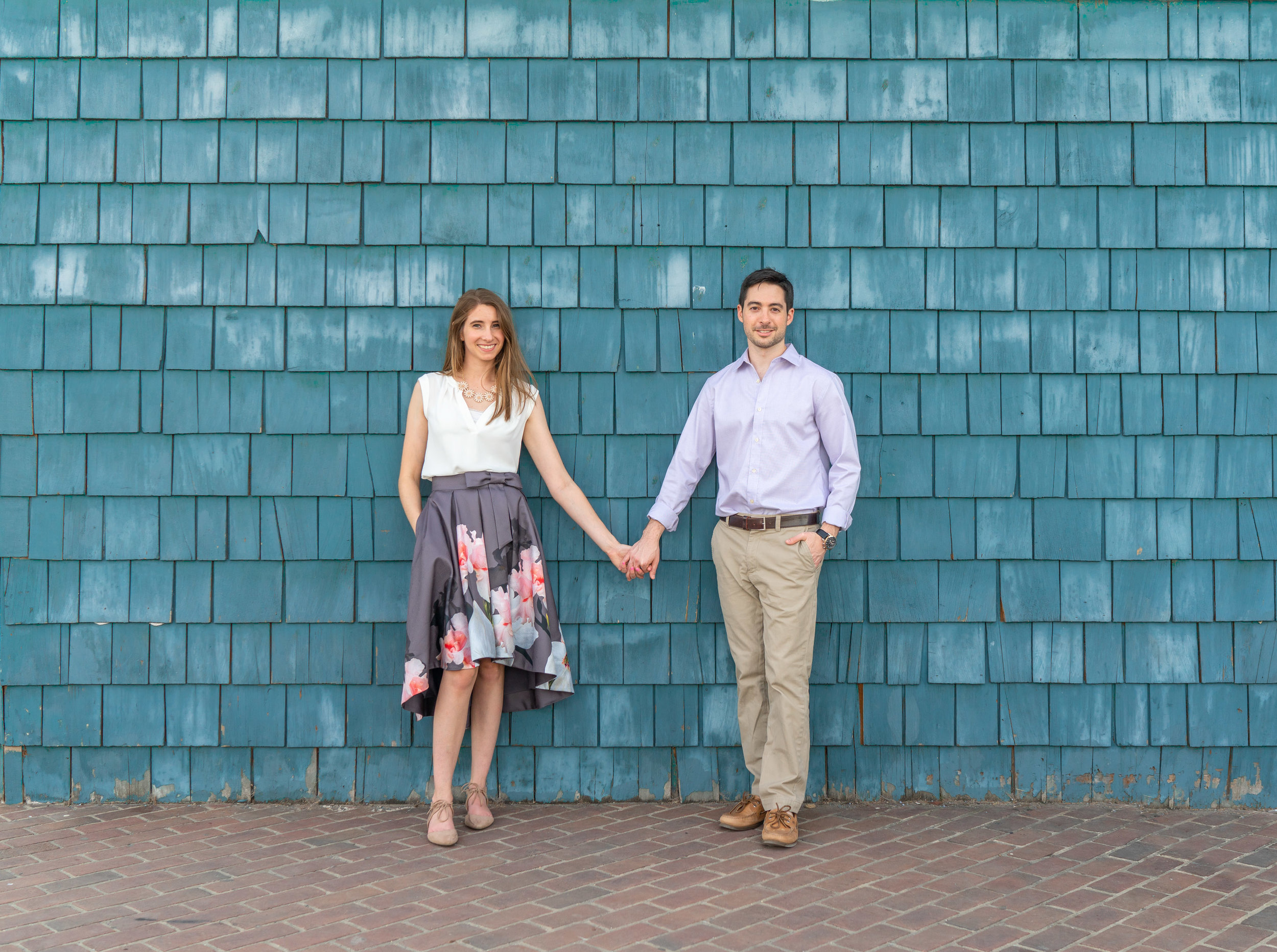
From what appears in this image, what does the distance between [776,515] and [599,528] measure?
2.02 ft

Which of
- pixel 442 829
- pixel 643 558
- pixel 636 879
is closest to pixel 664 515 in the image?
pixel 643 558

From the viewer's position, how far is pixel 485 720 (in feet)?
11.0

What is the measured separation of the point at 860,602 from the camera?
3533 mm

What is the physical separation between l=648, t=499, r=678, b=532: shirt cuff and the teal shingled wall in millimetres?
222

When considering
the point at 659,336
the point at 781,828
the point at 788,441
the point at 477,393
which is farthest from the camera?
the point at 659,336

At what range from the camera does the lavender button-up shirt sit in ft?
10.3

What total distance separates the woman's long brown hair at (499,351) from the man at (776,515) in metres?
0.65

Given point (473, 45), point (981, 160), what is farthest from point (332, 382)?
point (981, 160)

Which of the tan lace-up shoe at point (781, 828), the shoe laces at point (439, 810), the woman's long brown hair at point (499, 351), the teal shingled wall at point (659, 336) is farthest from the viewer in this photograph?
the teal shingled wall at point (659, 336)

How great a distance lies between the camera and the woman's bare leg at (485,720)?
334cm

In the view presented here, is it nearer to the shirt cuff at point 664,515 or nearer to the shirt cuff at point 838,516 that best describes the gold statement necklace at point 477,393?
the shirt cuff at point 664,515

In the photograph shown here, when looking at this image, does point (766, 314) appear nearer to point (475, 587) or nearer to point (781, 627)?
point (781, 627)

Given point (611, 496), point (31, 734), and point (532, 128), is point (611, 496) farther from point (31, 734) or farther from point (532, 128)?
point (31, 734)

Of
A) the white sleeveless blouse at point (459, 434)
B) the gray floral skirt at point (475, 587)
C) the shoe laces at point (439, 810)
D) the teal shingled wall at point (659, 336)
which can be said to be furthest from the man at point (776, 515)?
the shoe laces at point (439, 810)
